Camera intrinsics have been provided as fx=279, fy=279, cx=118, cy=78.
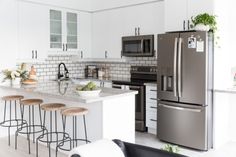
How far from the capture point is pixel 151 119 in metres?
5.29

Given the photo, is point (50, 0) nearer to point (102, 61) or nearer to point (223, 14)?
point (102, 61)

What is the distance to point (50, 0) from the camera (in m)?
5.89

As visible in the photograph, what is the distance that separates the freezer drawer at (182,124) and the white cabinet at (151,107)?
41cm

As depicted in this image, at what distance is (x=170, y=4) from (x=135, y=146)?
10.8ft

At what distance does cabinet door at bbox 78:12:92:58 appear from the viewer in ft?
21.7

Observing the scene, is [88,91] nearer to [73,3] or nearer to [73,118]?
[73,118]

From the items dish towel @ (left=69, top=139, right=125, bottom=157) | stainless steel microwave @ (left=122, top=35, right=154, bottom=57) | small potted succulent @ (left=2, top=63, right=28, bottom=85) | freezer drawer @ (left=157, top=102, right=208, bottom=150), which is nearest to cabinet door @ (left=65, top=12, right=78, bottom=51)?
stainless steel microwave @ (left=122, top=35, right=154, bottom=57)

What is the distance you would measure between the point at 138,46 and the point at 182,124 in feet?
6.24

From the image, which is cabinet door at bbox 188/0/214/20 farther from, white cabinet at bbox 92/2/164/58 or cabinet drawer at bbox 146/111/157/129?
cabinet drawer at bbox 146/111/157/129

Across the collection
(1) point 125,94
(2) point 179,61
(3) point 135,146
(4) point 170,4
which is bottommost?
(3) point 135,146

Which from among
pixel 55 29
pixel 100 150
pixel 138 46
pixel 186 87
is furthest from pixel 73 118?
pixel 55 29

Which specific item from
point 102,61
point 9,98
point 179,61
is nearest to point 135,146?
point 179,61

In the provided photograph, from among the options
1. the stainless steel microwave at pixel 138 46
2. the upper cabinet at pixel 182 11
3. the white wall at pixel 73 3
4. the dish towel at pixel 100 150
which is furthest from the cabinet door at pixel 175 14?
the dish towel at pixel 100 150

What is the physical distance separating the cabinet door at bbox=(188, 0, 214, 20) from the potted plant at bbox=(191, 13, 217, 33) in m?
0.15
